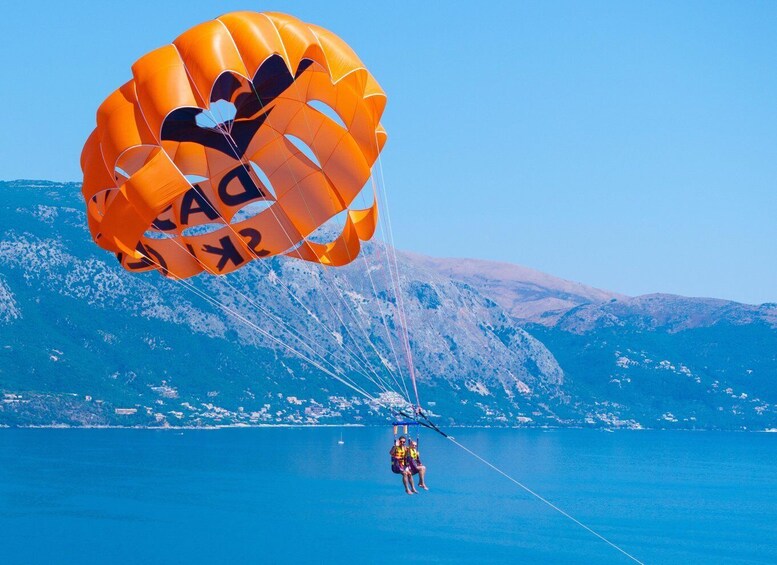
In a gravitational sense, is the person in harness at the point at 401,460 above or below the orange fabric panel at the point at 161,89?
below

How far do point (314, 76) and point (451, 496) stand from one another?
7013 centimetres

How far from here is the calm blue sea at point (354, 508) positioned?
63.2m

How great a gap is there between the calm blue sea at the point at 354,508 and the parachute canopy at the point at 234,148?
117ft

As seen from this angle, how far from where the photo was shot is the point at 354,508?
82.2m

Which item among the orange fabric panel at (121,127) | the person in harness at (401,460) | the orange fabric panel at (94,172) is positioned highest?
the orange fabric panel at (121,127)

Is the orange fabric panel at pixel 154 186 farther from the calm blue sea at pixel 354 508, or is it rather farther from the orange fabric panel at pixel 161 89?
the calm blue sea at pixel 354 508

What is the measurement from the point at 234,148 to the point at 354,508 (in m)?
59.8

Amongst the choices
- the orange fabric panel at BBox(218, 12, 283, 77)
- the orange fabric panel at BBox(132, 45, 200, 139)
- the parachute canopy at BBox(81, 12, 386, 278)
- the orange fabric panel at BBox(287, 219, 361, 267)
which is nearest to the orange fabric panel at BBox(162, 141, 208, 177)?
the parachute canopy at BBox(81, 12, 386, 278)

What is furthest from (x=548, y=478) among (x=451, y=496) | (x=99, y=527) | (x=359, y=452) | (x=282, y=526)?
(x=99, y=527)

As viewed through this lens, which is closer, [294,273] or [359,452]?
[359,452]

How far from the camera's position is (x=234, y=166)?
87.9 feet

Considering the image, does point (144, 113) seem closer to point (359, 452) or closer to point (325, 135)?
point (325, 135)

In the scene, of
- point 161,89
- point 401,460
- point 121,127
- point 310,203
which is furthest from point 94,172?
point 401,460

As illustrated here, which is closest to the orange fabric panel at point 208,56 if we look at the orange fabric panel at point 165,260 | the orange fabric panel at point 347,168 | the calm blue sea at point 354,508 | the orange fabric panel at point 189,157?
the orange fabric panel at point 189,157
